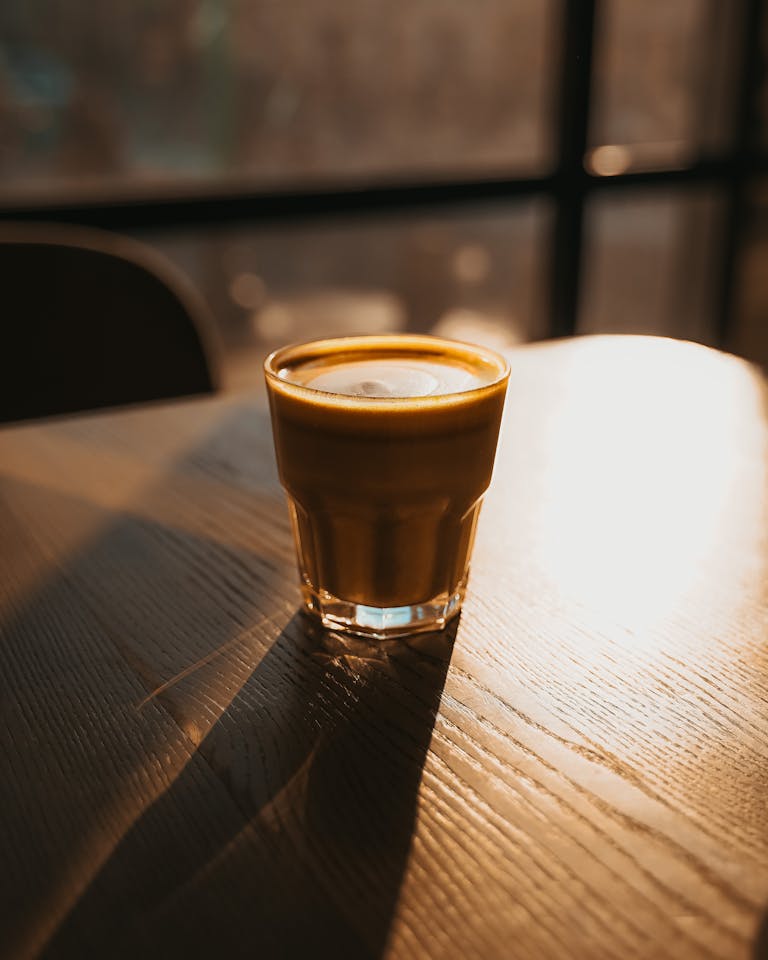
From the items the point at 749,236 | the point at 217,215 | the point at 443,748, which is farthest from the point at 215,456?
the point at 749,236

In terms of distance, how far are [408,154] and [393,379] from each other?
1901 millimetres

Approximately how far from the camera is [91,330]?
1170mm

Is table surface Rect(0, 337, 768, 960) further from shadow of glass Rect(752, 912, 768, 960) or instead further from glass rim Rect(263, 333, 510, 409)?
glass rim Rect(263, 333, 510, 409)

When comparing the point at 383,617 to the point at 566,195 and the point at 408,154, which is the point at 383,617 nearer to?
the point at 408,154

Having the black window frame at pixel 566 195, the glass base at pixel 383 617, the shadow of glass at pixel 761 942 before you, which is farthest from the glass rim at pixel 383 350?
the black window frame at pixel 566 195

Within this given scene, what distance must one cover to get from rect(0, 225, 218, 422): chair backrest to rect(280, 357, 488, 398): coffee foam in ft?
→ 2.31

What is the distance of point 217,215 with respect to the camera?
Answer: 6.34 feet

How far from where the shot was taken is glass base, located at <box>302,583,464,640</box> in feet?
1.65

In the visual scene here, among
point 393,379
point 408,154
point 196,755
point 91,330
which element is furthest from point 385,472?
point 408,154

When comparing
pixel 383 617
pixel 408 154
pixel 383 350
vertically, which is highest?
pixel 383 350

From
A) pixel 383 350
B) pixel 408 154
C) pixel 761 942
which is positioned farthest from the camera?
pixel 408 154

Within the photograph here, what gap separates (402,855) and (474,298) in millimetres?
2344

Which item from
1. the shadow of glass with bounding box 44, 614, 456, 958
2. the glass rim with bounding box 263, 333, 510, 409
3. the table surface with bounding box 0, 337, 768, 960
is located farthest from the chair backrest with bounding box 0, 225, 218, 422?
the shadow of glass with bounding box 44, 614, 456, 958

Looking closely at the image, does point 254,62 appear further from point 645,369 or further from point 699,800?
point 699,800
